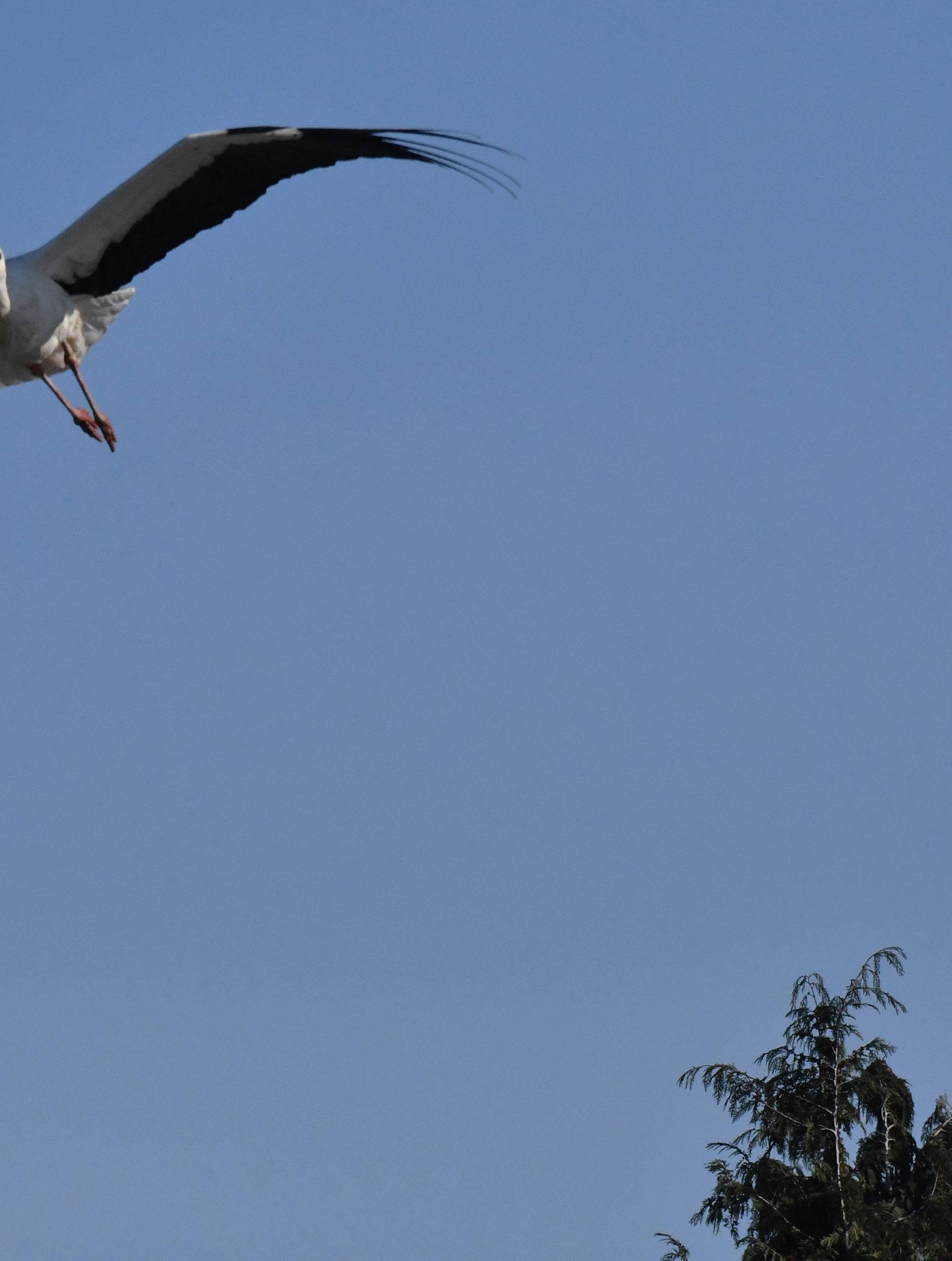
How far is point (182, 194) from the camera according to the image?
19.6 meters

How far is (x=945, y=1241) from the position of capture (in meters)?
21.5

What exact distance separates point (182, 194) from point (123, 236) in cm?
54

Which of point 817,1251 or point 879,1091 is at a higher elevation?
point 879,1091

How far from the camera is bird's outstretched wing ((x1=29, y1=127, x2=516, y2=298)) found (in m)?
19.0

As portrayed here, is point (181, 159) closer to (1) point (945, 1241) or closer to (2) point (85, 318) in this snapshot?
(2) point (85, 318)

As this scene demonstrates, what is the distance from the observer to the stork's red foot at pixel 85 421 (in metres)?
19.8

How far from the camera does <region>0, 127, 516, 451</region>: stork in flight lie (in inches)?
754

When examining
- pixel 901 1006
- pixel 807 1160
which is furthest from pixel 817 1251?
pixel 901 1006

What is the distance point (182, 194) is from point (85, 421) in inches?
66.9

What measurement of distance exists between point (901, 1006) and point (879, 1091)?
0.78 meters

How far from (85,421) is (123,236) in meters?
1.31

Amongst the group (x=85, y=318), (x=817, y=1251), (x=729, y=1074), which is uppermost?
(x=85, y=318)

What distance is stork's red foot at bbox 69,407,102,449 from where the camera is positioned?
19750 mm

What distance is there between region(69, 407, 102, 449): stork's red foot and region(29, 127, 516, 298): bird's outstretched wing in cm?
83
